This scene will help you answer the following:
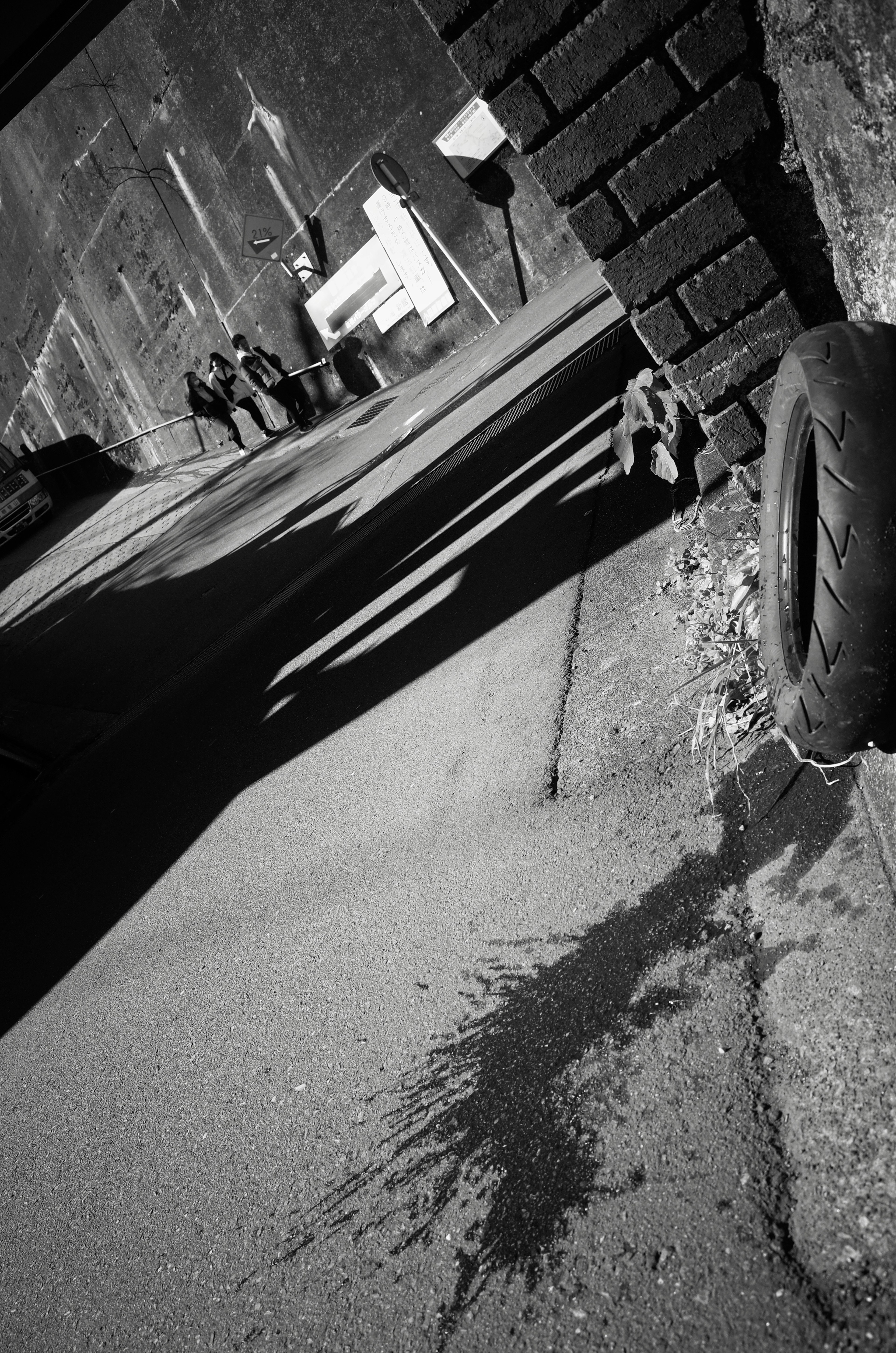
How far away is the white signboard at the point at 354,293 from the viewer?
47.1 feet

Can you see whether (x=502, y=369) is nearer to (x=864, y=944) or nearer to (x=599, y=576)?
(x=599, y=576)

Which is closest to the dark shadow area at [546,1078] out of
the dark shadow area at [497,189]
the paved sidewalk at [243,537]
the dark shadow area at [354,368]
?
the paved sidewalk at [243,537]

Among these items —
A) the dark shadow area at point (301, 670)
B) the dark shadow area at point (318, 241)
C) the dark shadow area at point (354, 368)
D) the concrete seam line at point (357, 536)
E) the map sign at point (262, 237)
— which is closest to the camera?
the dark shadow area at point (301, 670)

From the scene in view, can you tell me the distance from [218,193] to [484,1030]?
16560 mm

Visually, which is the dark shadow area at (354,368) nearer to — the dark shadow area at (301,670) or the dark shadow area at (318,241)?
the dark shadow area at (318,241)

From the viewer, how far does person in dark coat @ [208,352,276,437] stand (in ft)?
55.0

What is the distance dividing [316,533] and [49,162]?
15.2 metres

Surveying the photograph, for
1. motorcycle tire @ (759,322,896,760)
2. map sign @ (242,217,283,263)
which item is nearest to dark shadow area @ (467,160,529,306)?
map sign @ (242,217,283,263)

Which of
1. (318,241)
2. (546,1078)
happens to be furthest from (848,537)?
(318,241)

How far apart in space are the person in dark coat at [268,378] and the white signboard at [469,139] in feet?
15.5

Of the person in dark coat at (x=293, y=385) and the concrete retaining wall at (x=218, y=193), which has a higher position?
the concrete retaining wall at (x=218, y=193)

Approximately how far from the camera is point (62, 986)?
4797mm

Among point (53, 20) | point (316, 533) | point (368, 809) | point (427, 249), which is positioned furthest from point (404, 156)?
point (368, 809)

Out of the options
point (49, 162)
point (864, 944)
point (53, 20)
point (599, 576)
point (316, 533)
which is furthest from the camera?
point (49, 162)
